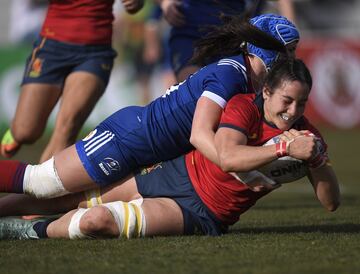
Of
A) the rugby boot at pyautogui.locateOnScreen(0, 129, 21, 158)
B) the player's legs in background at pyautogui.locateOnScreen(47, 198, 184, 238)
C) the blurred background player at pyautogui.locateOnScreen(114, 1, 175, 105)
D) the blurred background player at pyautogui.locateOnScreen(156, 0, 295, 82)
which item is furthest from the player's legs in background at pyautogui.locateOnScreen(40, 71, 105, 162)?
the blurred background player at pyautogui.locateOnScreen(114, 1, 175, 105)

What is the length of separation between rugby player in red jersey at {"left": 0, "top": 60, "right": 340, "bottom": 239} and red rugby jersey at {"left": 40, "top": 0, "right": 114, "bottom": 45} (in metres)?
1.98

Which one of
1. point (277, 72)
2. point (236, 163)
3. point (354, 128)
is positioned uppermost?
point (277, 72)

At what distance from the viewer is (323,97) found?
63.1 ft

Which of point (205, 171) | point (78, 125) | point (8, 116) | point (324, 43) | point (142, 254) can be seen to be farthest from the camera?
point (324, 43)

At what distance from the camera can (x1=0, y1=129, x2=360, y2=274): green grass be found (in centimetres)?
482

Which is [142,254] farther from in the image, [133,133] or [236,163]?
[133,133]

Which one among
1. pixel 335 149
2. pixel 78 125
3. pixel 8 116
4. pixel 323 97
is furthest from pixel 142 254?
pixel 323 97

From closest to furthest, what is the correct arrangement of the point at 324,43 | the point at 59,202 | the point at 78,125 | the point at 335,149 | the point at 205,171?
Answer: the point at 205,171 → the point at 59,202 → the point at 78,125 → the point at 335,149 → the point at 324,43

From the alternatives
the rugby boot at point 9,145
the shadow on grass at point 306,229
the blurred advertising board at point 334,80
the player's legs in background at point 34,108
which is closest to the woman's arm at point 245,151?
the shadow on grass at point 306,229

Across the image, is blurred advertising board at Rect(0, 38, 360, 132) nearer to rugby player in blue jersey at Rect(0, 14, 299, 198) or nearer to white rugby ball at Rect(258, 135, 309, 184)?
rugby player in blue jersey at Rect(0, 14, 299, 198)

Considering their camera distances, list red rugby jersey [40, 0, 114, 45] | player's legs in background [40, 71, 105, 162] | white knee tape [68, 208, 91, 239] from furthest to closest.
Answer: red rugby jersey [40, 0, 114, 45] → player's legs in background [40, 71, 105, 162] → white knee tape [68, 208, 91, 239]

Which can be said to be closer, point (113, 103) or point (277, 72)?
point (277, 72)

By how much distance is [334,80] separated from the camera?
18.9m

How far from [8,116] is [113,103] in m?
1.98
